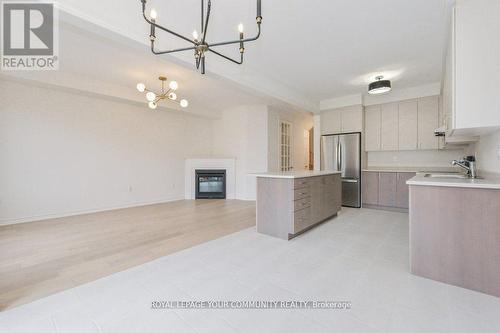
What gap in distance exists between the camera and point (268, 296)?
73.8 inches

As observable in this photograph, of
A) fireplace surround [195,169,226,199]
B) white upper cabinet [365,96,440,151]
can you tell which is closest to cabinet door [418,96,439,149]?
white upper cabinet [365,96,440,151]

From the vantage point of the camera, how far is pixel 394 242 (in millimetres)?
3109

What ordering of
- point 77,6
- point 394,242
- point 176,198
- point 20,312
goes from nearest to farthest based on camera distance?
1. point 20,312
2. point 77,6
3. point 394,242
4. point 176,198

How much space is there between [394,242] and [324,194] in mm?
1224

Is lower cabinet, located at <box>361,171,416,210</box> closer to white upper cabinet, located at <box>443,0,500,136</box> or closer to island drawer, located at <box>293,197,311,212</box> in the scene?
island drawer, located at <box>293,197,311,212</box>

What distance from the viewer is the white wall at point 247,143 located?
21.4 ft

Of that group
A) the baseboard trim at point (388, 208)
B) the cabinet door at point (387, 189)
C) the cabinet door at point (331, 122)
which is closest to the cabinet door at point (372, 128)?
the cabinet door at point (331, 122)

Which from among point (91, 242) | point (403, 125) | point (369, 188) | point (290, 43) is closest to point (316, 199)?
point (369, 188)

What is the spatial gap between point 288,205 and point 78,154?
14.5 ft

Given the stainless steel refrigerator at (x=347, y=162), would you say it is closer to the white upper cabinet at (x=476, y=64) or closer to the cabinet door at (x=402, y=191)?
the cabinet door at (x=402, y=191)

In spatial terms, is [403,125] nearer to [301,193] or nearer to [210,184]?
[301,193]

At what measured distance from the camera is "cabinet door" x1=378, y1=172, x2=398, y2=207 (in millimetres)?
4886

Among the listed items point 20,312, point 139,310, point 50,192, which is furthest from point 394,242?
point 50,192

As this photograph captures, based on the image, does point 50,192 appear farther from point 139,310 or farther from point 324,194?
point 324,194
